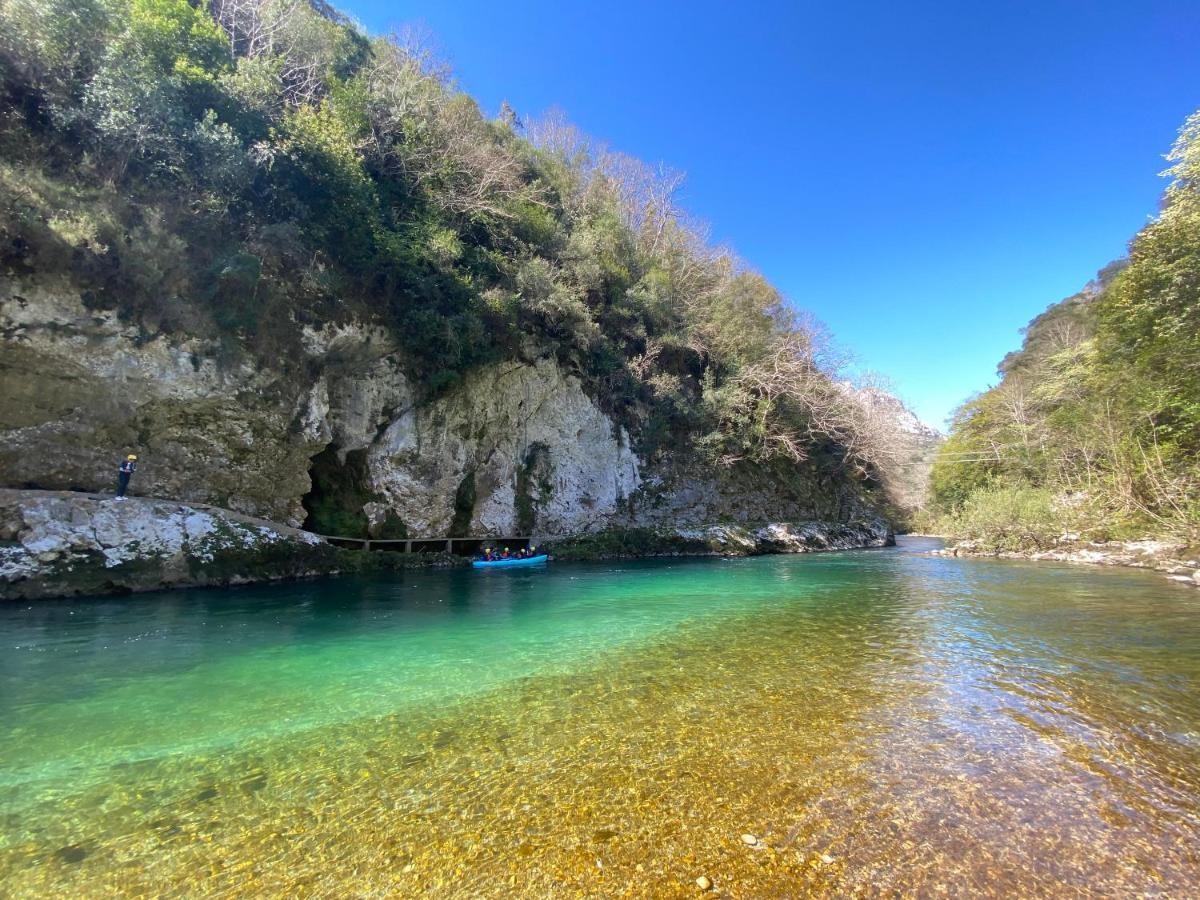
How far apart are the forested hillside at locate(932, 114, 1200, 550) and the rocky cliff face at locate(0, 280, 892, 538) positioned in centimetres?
1213

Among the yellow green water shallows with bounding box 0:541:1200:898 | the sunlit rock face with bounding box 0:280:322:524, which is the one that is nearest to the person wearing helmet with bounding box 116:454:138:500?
the sunlit rock face with bounding box 0:280:322:524

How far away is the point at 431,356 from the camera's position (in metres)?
19.0

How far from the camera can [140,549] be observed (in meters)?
12.5

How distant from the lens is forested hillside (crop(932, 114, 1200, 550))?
14.6 meters

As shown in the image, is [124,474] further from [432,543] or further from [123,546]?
[432,543]

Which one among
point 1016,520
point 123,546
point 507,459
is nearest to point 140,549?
point 123,546

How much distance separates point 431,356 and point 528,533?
8.43m

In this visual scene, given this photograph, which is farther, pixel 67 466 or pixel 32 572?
pixel 67 466

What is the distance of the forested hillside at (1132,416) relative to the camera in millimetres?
14617

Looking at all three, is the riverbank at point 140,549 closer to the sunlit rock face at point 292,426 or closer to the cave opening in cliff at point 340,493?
the sunlit rock face at point 292,426

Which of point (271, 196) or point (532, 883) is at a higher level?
point (271, 196)

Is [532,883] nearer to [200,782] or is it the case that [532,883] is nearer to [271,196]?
[200,782]

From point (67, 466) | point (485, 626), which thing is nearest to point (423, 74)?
point (67, 466)

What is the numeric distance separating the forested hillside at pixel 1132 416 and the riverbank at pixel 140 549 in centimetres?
2426
